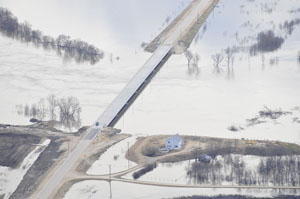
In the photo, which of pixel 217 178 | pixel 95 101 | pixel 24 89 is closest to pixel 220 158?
pixel 217 178

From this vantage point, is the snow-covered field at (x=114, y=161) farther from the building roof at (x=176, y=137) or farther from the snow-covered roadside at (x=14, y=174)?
the snow-covered roadside at (x=14, y=174)

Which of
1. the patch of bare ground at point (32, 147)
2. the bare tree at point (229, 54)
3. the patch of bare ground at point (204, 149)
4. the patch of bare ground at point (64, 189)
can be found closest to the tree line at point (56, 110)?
the patch of bare ground at point (32, 147)

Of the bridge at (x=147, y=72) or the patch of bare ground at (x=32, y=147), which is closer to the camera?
the patch of bare ground at (x=32, y=147)

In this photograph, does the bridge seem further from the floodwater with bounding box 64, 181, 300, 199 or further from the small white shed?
the small white shed

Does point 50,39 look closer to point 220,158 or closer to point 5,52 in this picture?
point 5,52

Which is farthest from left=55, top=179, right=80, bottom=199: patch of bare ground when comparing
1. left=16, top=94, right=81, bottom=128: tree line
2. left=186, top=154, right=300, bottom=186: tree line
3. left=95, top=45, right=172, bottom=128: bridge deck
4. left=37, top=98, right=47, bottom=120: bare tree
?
left=37, top=98, right=47, bottom=120: bare tree
